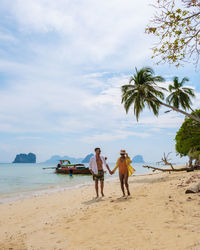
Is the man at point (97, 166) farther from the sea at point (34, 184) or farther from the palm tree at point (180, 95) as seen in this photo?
the palm tree at point (180, 95)

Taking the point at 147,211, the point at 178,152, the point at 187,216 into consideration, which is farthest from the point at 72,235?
the point at 178,152

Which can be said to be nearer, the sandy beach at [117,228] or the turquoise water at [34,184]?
the sandy beach at [117,228]

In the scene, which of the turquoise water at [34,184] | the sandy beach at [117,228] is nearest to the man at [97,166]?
the sandy beach at [117,228]

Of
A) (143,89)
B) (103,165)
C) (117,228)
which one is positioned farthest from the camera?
(143,89)

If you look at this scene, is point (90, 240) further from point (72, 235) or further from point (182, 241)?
point (182, 241)

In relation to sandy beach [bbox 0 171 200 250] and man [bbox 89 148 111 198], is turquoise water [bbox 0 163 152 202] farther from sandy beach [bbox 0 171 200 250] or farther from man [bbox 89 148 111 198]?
sandy beach [bbox 0 171 200 250]

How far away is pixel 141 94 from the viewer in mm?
22359

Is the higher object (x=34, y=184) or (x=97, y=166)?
(x=97, y=166)

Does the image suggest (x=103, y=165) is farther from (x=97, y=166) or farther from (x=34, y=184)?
(x=34, y=184)

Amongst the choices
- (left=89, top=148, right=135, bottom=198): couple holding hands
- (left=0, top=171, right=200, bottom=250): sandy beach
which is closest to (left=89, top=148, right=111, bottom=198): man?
(left=89, top=148, right=135, bottom=198): couple holding hands

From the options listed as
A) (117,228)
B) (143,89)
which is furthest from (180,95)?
(117,228)

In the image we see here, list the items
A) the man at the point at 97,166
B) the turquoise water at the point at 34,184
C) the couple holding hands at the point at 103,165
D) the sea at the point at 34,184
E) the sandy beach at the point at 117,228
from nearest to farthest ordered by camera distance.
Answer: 1. the sandy beach at the point at 117,228
2. the couple holding hands at the point at 103,165
3. the man at the point at 97,166
4. the sea at the point at 34,184
5. the turquoise water at the point at 34,184

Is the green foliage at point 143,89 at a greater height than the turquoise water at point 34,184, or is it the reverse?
the green foliage at point 143,89

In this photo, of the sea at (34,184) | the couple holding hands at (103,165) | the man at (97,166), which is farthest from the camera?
the sea at (34,184)
